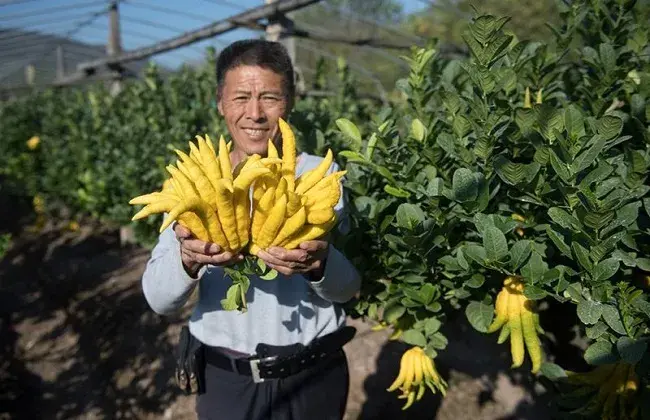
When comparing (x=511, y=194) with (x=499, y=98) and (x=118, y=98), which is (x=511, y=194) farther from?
(x=118, y=98)

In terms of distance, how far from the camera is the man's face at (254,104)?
1.53 meters

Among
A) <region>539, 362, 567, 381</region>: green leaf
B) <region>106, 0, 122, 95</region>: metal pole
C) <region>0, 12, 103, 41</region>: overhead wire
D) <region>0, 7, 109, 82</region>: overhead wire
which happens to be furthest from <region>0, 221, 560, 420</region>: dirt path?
<region>0, 12, 103, 41</region>: overhead wire

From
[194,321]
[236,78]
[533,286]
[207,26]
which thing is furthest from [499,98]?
[207,26]

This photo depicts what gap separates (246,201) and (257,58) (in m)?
0.61

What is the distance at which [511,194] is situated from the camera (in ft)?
4.68

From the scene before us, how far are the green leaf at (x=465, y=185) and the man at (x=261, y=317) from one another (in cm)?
35

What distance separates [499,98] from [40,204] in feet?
23.8

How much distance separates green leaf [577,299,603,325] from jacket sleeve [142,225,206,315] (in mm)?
932

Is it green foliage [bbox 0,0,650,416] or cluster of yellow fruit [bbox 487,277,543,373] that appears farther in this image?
cluster of yellow fruit [bbox 487,277,543,373]

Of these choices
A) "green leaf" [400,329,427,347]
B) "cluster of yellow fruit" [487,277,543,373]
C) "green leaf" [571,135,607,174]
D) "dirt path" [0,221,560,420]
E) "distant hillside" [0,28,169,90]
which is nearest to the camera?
"green leaf" [571,135,607,174]

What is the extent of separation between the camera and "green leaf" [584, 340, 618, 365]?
1.19 meters

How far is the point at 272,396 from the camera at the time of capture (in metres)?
1.65

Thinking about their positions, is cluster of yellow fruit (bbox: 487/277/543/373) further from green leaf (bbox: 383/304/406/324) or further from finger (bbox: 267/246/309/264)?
finger (bbox: 267/246/309/264)

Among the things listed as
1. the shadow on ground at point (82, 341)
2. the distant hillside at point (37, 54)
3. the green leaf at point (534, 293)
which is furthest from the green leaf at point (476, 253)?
the distant hillside at point (37, 54)
